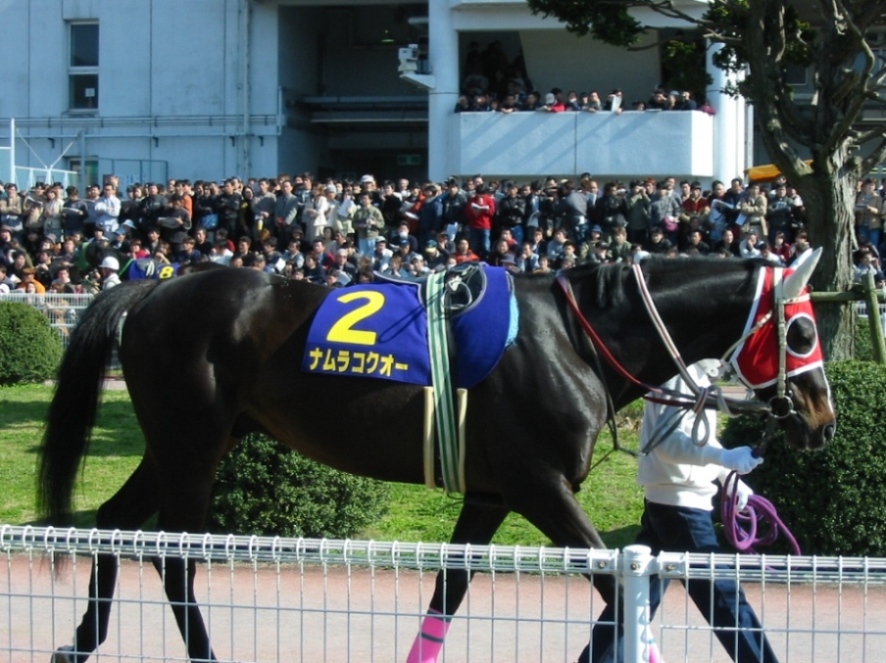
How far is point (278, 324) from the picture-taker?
4.95 meters

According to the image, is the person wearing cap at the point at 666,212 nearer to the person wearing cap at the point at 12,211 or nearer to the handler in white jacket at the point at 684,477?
the person wearing cap at the point at 12,211

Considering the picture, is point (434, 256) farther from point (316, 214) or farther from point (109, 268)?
point (109, 268)

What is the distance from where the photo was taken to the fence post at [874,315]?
6.83 m

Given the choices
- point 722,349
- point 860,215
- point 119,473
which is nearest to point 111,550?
point 722,349

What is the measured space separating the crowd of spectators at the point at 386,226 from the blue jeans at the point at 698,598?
1117cm

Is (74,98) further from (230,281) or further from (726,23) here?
(230,281)

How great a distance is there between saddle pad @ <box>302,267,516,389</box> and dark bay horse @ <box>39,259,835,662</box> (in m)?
0.05

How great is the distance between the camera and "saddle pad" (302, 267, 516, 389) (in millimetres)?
4617

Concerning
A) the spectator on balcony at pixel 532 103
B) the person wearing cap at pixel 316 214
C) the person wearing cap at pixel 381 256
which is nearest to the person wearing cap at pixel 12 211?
the person wearing cap at pixel 316 214

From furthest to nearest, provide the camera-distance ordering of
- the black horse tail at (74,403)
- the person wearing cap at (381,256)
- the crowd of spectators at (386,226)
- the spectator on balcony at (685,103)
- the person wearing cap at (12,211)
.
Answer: the spectator on balcony at (685,103)
the person wearing cap at (12,211)
the person wearing cap at (381,256)
the crowd of spectators at (386,226)
the black horse tail at (74,403)

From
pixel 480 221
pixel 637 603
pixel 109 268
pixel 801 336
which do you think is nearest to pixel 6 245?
pixel 109 268

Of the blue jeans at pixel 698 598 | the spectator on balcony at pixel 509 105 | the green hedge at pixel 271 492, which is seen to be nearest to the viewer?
the blue jeans at pixel 698 598

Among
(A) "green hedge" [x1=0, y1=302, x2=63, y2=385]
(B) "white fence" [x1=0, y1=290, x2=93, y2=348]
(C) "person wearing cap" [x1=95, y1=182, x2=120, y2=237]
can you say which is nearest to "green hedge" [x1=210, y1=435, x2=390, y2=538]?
(A) "green hedge" [x1=0, y1=302, x2=63, y2=385]

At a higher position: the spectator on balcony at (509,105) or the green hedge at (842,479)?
the spectator on balcony at (509,105)
